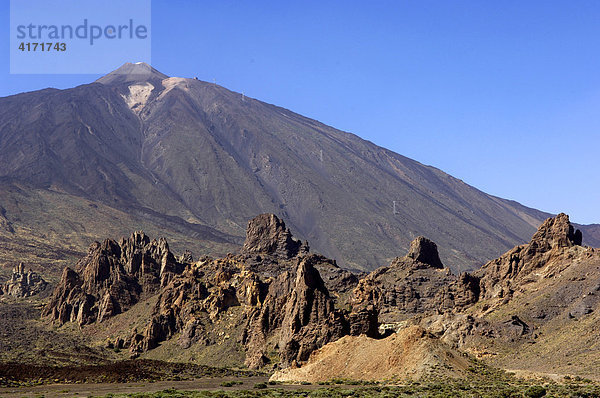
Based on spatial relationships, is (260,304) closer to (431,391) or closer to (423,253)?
(423,253)

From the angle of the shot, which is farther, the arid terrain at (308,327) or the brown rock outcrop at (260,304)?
the brown rock outcrop at (260,304)

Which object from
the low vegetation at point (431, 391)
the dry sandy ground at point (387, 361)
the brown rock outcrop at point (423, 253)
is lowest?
the low vegetation at point (431, 391)

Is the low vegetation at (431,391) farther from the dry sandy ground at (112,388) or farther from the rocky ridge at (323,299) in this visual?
the rocky ridge at (323,299)

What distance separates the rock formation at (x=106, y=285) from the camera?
179625 millimetres

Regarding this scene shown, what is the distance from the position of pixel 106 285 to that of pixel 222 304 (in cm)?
4373

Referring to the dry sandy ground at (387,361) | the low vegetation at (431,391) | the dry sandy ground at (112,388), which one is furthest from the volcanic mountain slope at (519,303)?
the dry sandy ground at (112,388)

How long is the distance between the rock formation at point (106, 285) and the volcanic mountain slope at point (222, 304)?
235mm

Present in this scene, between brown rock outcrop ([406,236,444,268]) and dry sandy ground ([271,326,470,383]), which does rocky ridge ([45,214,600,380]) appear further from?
dry sandy ground ([271,326,470,383])

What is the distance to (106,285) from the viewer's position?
187 meters

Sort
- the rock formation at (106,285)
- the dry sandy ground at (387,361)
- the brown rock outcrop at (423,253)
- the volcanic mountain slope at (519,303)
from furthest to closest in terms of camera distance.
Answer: the brown rock outcrop at (423,253) → the rock formation at (106,285) → the volcanic mountain slope at (519,303) → the dry sandy ground at (387,361)

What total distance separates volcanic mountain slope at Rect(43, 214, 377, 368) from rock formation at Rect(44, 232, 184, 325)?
0.23 meters

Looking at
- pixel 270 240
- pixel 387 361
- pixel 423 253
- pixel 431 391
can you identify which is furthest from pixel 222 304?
pixel 431 391

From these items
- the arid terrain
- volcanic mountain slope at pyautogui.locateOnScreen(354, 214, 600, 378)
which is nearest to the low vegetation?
the arid terrain

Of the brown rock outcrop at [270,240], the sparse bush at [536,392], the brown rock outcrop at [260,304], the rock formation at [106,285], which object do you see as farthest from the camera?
the brown rock outcrop at [270,240]
